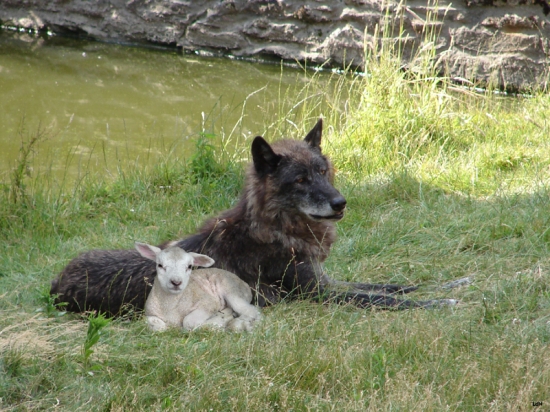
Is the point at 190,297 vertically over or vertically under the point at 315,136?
under

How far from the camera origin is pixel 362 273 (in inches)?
216

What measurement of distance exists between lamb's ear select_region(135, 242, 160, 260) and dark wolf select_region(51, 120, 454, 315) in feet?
0.63

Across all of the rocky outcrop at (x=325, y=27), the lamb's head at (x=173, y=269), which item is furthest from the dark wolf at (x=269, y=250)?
the rocky outcrop at (x=325, y=27)

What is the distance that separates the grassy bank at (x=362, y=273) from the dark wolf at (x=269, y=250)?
0.21 metres

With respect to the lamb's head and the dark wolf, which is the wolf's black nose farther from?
the lamb's head

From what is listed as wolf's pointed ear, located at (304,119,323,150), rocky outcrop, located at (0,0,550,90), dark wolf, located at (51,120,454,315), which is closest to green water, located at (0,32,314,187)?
rocky outcrop, located at (0,0,550,90)

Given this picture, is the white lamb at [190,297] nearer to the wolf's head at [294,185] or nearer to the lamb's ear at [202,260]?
the lamb's ear at [202,260]

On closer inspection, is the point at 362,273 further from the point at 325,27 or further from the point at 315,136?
the point at 325,27

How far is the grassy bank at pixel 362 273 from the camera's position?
333cm

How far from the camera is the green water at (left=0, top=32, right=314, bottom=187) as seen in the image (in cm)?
941

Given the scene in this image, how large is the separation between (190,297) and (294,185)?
1215mm

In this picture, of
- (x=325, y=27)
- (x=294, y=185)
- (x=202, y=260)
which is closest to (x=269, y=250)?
(x=294, y=185)

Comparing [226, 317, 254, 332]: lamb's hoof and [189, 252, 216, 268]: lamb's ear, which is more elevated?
[189, 252, 216, 268]: lamb's ear

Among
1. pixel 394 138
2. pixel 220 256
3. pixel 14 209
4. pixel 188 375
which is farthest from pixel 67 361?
pixel 394 138
